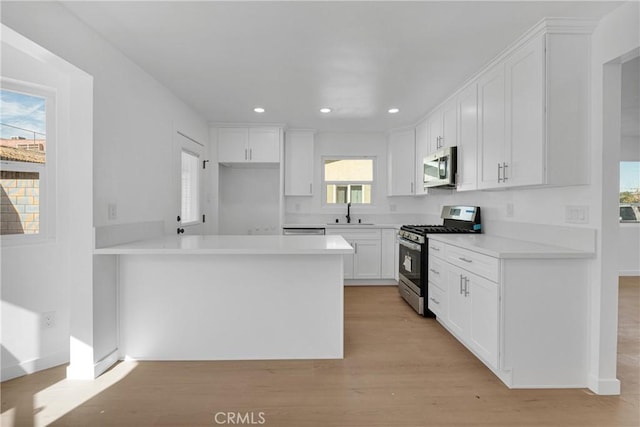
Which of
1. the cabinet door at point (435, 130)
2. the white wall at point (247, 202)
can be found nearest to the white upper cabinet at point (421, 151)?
the cabinet door at point (435, 130)

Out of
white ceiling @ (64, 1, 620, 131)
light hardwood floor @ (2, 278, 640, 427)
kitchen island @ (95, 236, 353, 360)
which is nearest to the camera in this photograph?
light hardwood floor @ (2, 278, 640, 427)

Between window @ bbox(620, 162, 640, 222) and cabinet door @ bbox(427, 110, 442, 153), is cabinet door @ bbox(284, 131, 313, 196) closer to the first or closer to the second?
cabinet door @ bbox(427, 110, 442, 153)

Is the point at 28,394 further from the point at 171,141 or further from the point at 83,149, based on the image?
the point at 171,141

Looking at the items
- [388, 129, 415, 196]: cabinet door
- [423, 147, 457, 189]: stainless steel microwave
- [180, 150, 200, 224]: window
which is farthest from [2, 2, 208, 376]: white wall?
[388, 129, 415, 196]: cabinet door

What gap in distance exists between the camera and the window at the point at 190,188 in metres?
3.88

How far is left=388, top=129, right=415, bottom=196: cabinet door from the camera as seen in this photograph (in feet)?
16.0

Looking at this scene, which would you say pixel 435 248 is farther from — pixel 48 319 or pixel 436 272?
pixel 48 319

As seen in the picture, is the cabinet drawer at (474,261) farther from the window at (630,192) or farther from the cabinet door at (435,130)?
the window at (630,192)

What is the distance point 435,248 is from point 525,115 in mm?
1426

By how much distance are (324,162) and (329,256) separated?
3.04 m

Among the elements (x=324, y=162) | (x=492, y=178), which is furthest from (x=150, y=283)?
(x=324, y=162)

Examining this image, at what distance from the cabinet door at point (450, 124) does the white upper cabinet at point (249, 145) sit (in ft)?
7.34

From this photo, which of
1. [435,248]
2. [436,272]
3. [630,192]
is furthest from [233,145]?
[630,192]

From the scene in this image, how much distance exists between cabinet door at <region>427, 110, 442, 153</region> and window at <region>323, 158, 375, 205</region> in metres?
1.31
